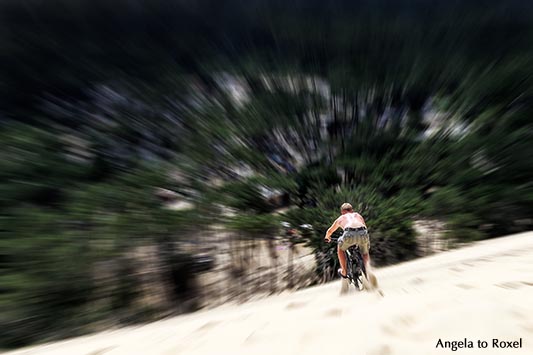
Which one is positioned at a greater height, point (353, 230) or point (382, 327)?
point (353, 230)

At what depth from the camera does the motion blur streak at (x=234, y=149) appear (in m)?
6.45

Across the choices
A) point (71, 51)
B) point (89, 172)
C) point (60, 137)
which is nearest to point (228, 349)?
point (89, 172)

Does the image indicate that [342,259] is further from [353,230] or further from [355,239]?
[353,230]

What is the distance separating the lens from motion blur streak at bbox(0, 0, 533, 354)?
645cm

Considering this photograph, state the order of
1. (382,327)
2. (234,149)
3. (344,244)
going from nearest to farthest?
(382,327)
(344,244)
(234,149)

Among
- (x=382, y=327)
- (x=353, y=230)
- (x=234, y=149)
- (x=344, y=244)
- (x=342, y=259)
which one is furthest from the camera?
(x=234, y=149)

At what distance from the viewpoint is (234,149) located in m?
10.5

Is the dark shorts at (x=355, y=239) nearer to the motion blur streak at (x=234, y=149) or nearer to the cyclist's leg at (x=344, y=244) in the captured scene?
the cyclist's leg at (x=344, y=244)

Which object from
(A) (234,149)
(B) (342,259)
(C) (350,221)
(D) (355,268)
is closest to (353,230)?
(C) (350,221)

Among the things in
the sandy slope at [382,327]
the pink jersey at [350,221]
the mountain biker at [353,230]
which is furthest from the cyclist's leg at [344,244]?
the sandy slope at [382,327]

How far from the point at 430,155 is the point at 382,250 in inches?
161

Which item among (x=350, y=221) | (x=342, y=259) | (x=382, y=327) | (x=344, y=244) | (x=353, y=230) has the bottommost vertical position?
(x=382, y=327)

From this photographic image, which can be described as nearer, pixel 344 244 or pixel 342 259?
pixel 344 244

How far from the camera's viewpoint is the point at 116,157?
8.45m
